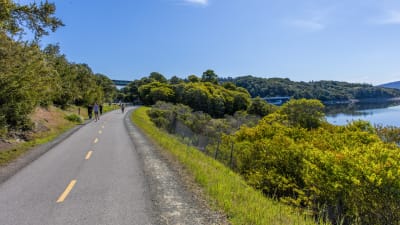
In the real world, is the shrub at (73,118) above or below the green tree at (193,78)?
below

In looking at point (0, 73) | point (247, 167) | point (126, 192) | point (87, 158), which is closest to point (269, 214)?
point (126, 192)

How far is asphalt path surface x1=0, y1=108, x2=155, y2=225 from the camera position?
549cm

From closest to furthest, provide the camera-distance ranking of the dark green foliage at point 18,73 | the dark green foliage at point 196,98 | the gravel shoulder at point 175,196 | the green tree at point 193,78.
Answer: the gravel shoulder at point 175,196 → the dark green foliage at point 18,73 → the dark green foliage at point 196,98 → the green tree at point 193,78

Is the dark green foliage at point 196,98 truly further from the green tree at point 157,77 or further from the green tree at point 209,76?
the green tree at point 209,76

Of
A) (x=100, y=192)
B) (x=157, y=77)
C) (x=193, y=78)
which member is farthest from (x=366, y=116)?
(x=157, y=77)

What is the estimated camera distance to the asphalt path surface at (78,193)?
18.0 feet

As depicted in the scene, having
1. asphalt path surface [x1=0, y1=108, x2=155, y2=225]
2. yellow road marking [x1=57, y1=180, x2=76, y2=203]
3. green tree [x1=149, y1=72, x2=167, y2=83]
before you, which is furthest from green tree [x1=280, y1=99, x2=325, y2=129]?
green tree [x1=149, y1=72, x2=167, y2=83]

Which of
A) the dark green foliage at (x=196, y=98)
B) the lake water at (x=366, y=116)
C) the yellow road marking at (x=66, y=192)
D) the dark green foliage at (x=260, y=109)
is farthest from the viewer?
the dark green foliage at (x=196, y=98)

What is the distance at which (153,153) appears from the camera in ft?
42.0

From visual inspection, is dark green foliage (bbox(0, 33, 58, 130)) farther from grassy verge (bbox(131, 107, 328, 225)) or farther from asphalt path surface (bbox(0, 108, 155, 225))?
grassy verge (bbox(131, 107, 328, 225))

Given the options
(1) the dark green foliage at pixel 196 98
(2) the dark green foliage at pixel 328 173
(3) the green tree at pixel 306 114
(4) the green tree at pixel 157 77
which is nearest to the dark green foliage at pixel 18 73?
(2) the dark green foliage at pixel 328 173

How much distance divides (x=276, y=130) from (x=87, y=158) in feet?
40.2

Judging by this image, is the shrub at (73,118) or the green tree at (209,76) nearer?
the shrub at (73,118)

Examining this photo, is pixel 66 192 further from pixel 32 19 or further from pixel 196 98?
pixel 196 98
